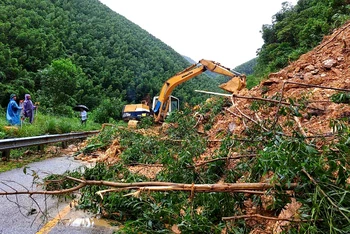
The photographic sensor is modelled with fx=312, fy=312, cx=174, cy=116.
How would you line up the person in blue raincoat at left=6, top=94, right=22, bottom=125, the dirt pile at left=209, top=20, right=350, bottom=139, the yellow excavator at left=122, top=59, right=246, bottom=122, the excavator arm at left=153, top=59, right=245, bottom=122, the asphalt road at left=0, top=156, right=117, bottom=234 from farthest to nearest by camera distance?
1. the excavator arm at left=153, top=59, right=245, bottom=122
2. the person in blue raincoat at left=6, top=94, right=22, bottom=125
3. the yellow excavator at left=122, top=59, right=246, bottom=122
4. the dirt pile at left=209, top=20, right=350, bottom=139
5. the asphalt road at left=0, top=156, right=117, bottom=234

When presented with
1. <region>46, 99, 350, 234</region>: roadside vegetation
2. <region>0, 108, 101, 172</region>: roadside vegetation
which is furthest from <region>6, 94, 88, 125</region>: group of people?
<region>46, 99, 350, 234</region>: roadside vegetation

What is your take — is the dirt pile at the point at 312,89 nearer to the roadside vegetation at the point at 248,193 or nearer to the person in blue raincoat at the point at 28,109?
the roadside vegetation at the point at 248,193

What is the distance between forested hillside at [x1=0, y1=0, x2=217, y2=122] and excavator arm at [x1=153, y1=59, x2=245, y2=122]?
11307mm

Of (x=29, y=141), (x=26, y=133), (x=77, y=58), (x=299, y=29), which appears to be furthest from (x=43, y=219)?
(x=77, y=58)

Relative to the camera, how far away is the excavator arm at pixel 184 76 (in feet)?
47.9

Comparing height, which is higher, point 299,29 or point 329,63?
point 299,29

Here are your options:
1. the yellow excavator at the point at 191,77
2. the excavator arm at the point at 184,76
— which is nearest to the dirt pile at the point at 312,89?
the yellow excavator at the point at 191,77

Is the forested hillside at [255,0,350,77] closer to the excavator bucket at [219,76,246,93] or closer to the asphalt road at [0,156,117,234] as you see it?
the excavator bucket at [219,76,246,93]

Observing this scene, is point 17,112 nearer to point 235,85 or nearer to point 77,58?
point 235,85

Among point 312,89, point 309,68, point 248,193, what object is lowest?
point 248,193

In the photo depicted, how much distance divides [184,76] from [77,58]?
44.3m

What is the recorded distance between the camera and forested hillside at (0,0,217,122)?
92.7 ft

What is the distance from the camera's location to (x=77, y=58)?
181 ft

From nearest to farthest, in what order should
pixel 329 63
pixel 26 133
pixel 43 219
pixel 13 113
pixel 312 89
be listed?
pixel 43 219
pixel 312 89
pixel 329 63
pixel 26 133
pixel 13 113
